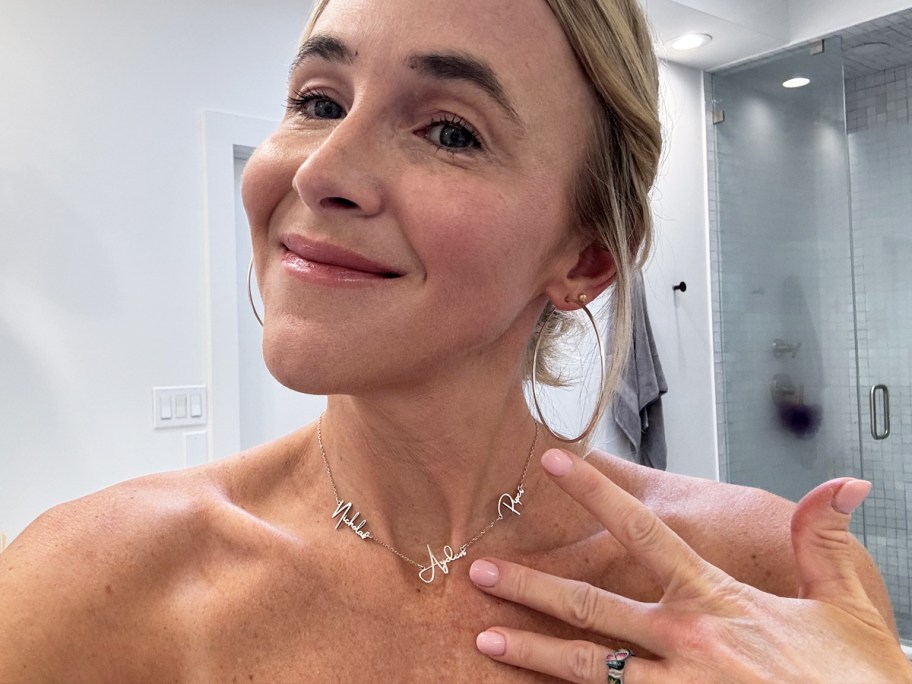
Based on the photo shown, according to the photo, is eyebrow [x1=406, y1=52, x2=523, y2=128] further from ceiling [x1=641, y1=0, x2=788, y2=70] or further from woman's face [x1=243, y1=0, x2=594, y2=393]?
ceiling [x1=641, y1=0, x2=788, y2=70]

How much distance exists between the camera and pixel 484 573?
2.69 feet

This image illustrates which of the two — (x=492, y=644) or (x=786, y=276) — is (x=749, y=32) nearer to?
(x=786, y=276)

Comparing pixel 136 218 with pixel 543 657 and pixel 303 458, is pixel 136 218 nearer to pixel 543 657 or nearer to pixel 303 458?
pixel 303 458

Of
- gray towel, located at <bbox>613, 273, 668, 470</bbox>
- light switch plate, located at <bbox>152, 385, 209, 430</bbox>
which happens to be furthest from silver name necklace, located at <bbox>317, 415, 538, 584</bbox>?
gray towel, located at <bbox>613, 273, 668, 470</bbox>

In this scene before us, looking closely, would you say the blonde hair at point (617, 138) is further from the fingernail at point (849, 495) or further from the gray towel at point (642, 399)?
the gray towel at point (642, 399)

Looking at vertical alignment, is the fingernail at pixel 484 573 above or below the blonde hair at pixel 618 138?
below

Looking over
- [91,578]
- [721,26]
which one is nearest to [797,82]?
[721,26]

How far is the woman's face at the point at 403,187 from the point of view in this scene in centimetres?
68

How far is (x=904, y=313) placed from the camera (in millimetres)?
3074

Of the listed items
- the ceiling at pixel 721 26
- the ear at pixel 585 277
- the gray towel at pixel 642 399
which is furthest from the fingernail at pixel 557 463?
the ceiling at pixel 721 26

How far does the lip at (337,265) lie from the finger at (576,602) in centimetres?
36

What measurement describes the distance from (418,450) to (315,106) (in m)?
0.40

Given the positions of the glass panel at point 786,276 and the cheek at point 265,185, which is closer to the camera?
the cheek at point 265,185

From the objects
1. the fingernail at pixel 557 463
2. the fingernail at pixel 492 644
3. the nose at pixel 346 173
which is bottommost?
the fingernail at pixel 492 644
